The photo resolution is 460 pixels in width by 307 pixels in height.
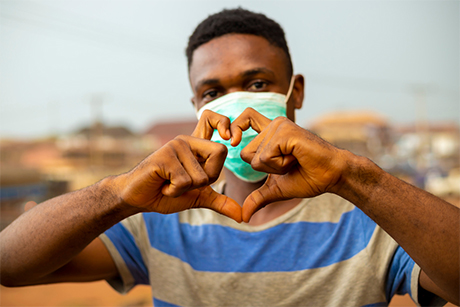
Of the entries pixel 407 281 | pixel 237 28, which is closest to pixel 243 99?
pixel 237 28

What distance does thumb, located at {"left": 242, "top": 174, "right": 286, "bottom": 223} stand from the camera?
131 cm

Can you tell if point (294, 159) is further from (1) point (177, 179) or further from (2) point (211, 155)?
(1) point (177, 179)

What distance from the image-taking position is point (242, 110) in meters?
1.81

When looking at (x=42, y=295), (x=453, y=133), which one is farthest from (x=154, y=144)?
(x=453, y=133)

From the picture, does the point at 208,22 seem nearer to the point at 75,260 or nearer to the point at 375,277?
the point at 75,260

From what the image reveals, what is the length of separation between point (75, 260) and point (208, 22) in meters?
1.70

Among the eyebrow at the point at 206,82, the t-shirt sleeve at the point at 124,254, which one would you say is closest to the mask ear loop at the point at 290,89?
the eyebrow at the point at 206,82

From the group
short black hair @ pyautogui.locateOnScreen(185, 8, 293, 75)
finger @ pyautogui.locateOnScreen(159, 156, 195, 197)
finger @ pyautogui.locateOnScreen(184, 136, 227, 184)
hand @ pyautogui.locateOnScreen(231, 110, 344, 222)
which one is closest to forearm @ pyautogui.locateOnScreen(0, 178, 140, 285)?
finger @ pyautogui.locateOnScreen(159, 156, 195, 197)

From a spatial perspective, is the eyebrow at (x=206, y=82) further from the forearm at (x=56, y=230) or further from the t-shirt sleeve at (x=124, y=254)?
the t-shirt sleeve at (x=124, y=254)

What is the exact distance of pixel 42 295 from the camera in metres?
5.98

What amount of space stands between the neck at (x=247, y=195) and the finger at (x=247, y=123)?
2.28 ft

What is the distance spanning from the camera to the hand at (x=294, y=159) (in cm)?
118

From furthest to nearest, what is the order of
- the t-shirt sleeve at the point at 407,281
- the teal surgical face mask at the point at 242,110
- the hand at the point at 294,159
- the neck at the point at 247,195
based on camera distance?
1. the neck at the point at 247,195
2. the teal surgical face mask at the point at 242,110
3. the t-shirt sleeve at the point at 407,281
4. the hand at the point at 294,159

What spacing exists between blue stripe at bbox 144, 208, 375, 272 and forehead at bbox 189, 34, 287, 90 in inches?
36.5
